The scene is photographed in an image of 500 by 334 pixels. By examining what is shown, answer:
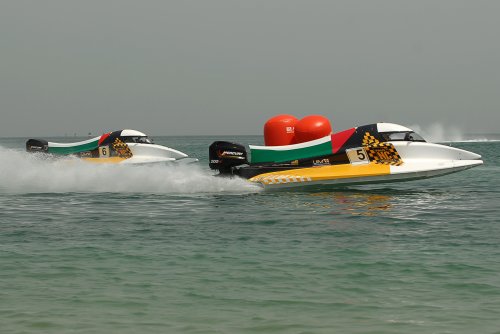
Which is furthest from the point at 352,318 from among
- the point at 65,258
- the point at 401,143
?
the point at 401,143

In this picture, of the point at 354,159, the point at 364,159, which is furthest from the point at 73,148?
the point at 364,159

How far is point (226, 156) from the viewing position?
60.8 ft

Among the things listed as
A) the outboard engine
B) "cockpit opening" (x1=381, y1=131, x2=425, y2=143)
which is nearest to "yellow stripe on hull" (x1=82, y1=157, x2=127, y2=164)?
the outboard engine

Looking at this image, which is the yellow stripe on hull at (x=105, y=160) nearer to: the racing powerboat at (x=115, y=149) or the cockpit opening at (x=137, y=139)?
the racing powerboat at (x=115, y=149)

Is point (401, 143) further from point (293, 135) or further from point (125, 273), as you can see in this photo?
point (125, 273)

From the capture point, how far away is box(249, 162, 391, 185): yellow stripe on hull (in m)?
16.9

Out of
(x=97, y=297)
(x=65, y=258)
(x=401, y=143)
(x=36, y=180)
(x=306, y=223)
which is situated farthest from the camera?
(x=36, y=180)

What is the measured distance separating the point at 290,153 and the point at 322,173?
49.6 inches

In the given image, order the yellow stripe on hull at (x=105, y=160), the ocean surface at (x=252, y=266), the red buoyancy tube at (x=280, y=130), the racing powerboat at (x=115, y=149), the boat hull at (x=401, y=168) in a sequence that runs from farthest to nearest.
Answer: the racing powerboat at (x=115, y=149) < the yellow stripe on hull at (x=105, y=160) < the red buoyancy tube at (x=280, y=130) < the boat hull at (x=401, y=168) < the ocean surface at (x=252, y=266)

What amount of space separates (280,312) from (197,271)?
79.5 inches

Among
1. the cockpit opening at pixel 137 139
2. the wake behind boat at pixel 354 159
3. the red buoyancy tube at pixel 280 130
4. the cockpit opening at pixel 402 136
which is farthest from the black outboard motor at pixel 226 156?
the cockpit opening at pixel 137 139

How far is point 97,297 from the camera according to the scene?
6723 millimetres

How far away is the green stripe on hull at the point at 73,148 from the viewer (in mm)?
28150

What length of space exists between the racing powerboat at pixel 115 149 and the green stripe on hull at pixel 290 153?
10872mm
